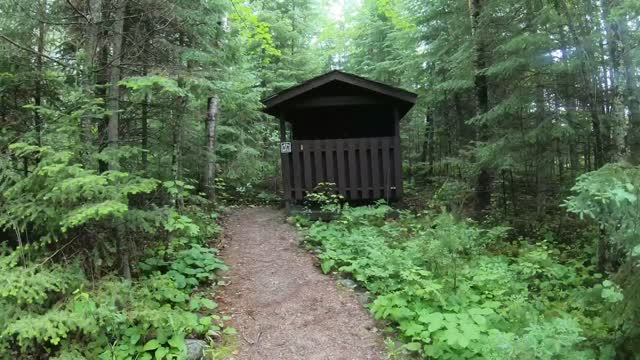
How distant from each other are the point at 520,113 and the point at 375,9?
13615 mm

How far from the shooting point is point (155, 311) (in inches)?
166

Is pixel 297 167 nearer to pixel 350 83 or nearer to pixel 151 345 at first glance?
pixel 350 83

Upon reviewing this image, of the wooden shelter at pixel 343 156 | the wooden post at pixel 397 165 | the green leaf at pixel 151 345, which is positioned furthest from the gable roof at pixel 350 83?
the green leaf at pixel 151 345

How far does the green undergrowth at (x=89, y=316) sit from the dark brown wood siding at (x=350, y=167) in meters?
5.73

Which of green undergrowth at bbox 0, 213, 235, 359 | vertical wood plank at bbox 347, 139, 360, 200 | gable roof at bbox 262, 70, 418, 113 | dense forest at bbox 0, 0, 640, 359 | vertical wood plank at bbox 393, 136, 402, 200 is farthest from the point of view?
vertical wood plank at bbox 347, 139, 360, 200

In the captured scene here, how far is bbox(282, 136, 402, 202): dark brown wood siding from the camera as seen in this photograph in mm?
10352

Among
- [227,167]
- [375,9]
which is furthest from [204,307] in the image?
[375,9]

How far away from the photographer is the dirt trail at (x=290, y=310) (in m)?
4.43

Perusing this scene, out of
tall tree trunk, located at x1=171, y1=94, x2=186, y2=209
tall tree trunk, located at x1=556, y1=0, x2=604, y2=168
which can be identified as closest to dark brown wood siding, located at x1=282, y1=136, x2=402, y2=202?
tall tree trunk, located at x1=171, y1=94, x2=186, y2=209

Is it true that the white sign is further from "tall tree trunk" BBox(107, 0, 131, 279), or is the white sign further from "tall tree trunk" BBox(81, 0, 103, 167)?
"tall tree trunk" BBox(81, 0, 103, 167)

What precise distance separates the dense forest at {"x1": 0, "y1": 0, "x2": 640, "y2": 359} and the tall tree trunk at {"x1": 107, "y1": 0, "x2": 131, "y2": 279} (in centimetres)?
3

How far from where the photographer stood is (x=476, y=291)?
530 cm

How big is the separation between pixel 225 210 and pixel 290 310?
642cm

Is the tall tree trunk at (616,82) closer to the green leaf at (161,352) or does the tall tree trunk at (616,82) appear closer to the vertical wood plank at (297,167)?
the vertical wood plank at (297,167)
